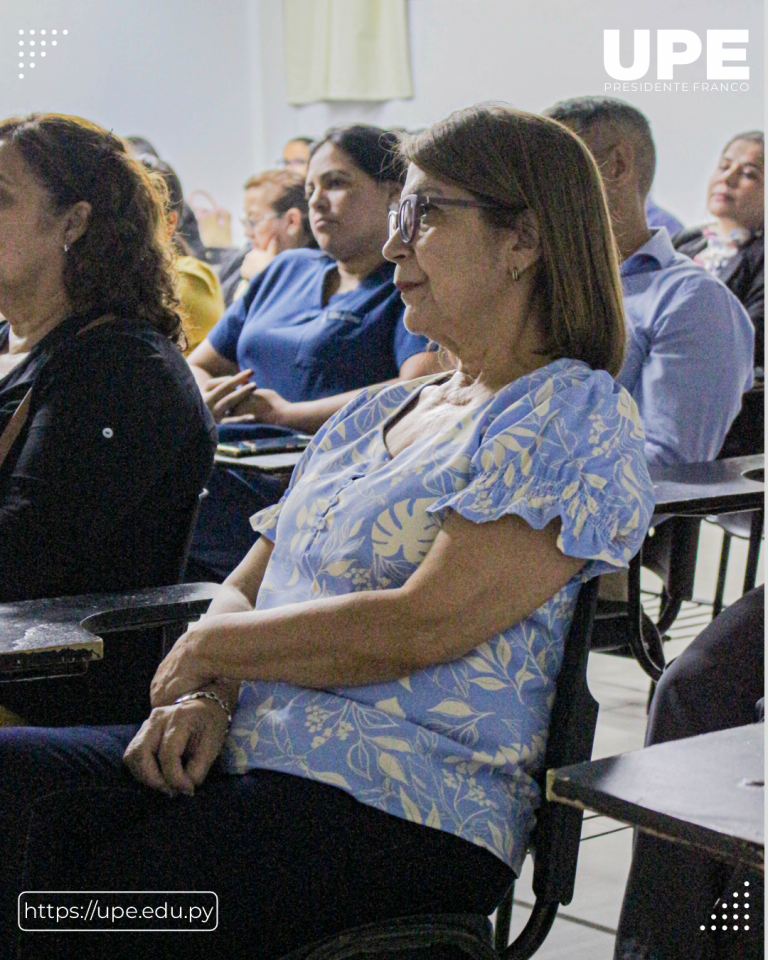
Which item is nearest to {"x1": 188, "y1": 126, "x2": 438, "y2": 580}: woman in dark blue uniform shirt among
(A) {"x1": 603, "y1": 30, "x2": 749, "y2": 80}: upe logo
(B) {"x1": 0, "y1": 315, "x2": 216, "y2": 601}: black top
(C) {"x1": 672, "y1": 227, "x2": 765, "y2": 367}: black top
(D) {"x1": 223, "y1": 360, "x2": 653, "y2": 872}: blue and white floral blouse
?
(B) {"x1": 0, "y1": 315, "x2": 216, "y2": 601}: black top

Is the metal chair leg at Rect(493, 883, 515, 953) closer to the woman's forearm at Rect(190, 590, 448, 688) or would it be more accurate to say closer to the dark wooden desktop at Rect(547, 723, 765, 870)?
the woman's forearm at Rect(190, 590, 448, 688)

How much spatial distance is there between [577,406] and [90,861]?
59cm

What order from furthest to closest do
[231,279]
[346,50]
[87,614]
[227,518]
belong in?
[346,50]
[231,279]
[227,518]
[87,614]

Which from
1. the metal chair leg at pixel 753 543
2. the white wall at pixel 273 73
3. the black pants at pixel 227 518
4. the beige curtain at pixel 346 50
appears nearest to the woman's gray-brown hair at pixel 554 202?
the metal chair leg at pixel 753 543

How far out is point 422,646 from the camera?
109cm

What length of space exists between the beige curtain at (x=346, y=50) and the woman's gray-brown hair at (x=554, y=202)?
19.9 ft

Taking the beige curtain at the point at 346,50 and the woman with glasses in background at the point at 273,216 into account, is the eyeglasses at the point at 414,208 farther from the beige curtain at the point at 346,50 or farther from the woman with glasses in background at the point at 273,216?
the beige curtain at the point at 346,50

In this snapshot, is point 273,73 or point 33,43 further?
point 273,73

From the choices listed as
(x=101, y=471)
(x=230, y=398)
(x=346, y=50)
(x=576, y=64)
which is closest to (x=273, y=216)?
(x=576, y=64)

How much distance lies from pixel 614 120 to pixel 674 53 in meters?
3.37

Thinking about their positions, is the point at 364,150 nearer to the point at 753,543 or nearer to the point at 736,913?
the point at 753,543

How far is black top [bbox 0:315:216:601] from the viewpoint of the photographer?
148cm

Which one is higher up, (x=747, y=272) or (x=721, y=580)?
(x=747, y=272)

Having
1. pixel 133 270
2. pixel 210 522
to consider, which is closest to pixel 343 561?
pixel 133 270
